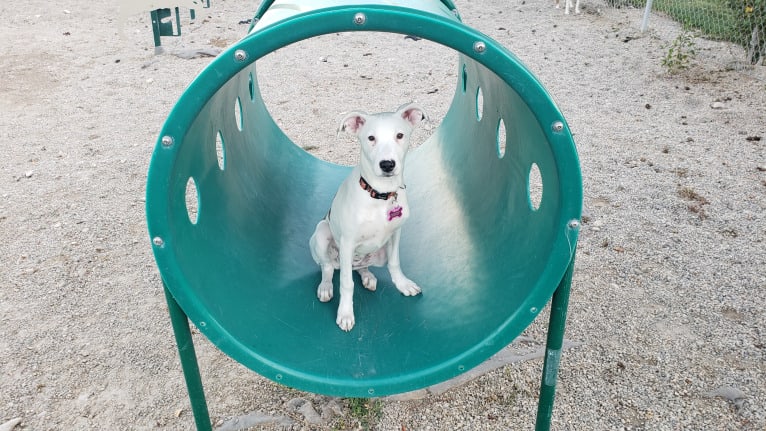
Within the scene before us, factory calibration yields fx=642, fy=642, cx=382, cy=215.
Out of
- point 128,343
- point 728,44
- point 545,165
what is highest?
point 545,165

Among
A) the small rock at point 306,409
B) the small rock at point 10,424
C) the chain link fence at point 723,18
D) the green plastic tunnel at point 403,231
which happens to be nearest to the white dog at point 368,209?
the green plastic tunnel at point 403,231

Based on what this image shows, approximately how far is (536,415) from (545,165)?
1.12 metres

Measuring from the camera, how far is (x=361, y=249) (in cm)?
271

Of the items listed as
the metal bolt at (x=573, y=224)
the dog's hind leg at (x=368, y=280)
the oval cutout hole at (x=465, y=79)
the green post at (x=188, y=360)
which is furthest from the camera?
the oval cutout hole at (x=465, y=79)

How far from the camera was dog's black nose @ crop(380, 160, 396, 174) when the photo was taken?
7.64ft

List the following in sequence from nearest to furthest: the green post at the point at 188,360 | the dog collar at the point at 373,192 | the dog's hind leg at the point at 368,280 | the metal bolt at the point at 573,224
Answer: the metal bolt at the point at 573,224 → the green post at the point at 188,360 → the dog collar at the point at 373,192 → the dog's hind leg at the point at 368,280

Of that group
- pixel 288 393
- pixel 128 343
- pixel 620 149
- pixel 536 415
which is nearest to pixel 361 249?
pixel 288 393

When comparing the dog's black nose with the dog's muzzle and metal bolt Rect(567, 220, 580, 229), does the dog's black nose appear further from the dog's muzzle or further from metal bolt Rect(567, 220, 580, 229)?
metal bolt Rect(567, 220, 580, 229)

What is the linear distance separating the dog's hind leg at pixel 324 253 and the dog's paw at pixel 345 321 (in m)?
0.20

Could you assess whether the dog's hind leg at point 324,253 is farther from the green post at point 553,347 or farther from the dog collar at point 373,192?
the green post at point 553,347

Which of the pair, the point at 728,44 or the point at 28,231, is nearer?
the point at 28,231

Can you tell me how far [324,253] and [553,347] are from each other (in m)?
1.06

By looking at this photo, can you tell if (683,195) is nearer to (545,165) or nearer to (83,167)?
(545,165)

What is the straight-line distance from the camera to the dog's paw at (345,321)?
263cm
